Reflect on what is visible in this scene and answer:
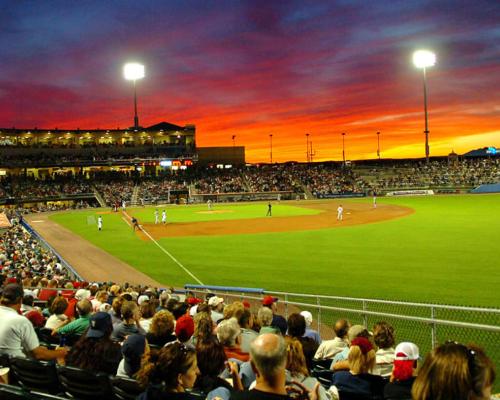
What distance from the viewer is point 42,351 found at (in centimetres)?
539

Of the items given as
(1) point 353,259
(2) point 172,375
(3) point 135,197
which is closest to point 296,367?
(2) point 172,375

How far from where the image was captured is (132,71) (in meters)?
58.5

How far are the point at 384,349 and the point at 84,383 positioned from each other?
360 cm

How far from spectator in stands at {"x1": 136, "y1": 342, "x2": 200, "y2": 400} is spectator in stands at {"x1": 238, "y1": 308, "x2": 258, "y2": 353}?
218cm

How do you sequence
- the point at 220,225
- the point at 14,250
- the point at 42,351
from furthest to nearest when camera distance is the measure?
the point at 220,225 < the point at 14,250 < the point at 42,351

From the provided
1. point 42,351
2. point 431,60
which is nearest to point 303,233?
point 42,351

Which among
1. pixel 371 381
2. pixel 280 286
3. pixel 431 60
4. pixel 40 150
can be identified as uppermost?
pixel 431 60

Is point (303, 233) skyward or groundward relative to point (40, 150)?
groundward

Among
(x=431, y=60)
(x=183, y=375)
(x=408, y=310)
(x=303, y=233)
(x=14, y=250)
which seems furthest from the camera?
(x=431, y=60)

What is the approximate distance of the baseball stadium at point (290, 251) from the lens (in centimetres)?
1371

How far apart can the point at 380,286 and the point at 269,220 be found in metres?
28.1

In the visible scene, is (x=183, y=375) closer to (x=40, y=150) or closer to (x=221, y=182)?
(x=221, y=182)

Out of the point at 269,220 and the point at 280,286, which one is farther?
the point at 269,220

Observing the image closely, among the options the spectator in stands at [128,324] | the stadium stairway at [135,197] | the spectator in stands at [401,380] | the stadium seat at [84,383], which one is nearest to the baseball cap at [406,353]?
the spectator in stands at [401,380]
